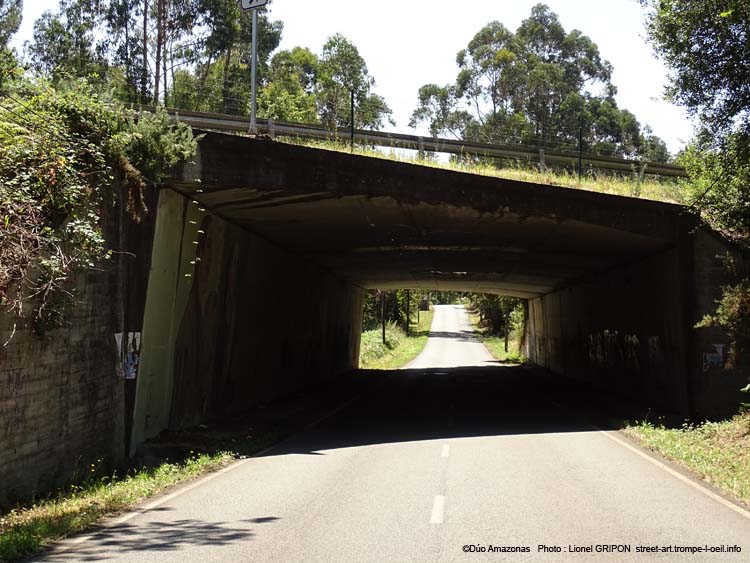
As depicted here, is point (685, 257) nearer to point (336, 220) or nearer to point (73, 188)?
point (336, 220)

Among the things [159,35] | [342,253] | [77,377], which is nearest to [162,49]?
[159,35]

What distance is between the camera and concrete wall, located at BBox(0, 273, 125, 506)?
8.32 metres

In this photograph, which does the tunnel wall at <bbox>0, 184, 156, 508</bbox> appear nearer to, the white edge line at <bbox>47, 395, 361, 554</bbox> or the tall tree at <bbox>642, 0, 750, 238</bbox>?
the white edge line at <bbox>47, 395, 361, 554</bbox>

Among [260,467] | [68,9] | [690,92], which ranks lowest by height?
[260,467]

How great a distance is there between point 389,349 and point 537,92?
26.5 meters

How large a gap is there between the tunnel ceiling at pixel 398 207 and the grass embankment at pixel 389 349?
25082 millimetres

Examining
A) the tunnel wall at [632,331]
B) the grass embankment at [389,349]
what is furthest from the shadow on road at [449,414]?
the grass embankment at [389,349]

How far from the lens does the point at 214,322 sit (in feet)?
52.4

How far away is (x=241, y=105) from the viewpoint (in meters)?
46.2

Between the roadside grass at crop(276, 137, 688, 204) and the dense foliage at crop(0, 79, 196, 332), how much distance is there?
532cm

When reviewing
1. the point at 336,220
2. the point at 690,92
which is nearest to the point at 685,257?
the point at 690,92

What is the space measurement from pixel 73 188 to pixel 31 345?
7.13 ft

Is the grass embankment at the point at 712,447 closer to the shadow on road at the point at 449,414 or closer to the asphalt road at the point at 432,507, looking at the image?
the asphalt road at the point at 432,507

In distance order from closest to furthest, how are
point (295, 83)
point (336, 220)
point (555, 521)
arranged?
point (555, 521), point (336, 220), point (295, 83)
